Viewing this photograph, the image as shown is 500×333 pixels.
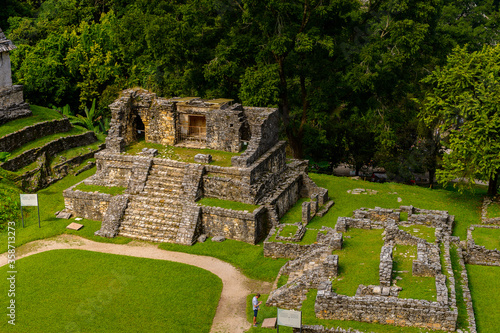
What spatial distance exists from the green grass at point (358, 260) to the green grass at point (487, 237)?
441cm

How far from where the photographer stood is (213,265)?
2845 centimetres

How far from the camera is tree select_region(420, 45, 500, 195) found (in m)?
31.4

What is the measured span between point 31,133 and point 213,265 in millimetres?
17910

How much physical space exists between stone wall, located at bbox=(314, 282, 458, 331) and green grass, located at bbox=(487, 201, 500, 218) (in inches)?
→ 495

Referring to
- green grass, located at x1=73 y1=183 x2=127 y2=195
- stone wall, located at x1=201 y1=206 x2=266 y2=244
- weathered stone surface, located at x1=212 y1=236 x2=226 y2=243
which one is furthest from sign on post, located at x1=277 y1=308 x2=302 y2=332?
green grass, located at x1=73 y1=183 x2=127 y2=195

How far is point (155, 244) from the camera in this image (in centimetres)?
3042

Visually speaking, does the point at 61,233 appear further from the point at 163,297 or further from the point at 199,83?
the point at 199,83

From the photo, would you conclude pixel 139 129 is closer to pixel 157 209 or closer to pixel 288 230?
pixel 157 209

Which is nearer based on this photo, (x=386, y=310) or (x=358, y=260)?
(x=386, y=310)

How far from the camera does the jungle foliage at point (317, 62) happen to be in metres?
37.9

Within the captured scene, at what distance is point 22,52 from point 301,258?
3395 centimetres

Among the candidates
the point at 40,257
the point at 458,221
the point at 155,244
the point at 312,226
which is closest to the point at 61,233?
the point at 40,257

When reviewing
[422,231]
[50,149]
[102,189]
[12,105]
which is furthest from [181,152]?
[422,231]

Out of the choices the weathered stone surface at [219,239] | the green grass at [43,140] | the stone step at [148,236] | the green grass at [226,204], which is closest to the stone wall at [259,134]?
the green grass at [226,204]
